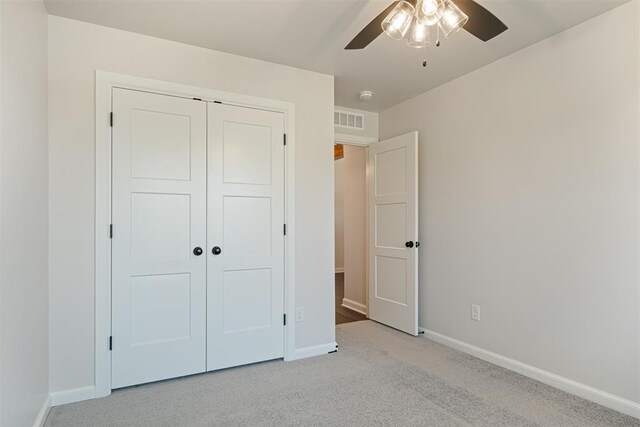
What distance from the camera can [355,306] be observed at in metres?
4.71

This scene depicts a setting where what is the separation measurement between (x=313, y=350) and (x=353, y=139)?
2.31 meters

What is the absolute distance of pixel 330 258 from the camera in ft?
10.6

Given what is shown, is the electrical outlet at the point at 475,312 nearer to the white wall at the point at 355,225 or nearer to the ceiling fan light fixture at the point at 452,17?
the white wall at the point at 355,225

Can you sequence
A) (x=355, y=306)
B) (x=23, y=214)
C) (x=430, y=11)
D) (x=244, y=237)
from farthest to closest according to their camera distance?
(x=355, y=306)
(x=244, y=237)
(x=23, y=214)
(x=430, y=11)

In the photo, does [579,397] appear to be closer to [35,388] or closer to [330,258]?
[330,258]

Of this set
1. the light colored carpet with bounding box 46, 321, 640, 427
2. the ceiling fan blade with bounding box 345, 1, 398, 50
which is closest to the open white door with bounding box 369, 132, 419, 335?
the light colored carpet with bounding box 46, 321, 640, 427

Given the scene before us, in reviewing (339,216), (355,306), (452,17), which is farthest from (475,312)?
(339,216)

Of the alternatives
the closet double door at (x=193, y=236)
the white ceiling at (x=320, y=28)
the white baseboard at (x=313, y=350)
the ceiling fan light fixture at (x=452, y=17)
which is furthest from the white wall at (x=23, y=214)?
the ceiling fan light fixture at (x=452, y=17)

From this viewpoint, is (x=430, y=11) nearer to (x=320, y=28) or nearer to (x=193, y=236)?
(x=320, y=28)

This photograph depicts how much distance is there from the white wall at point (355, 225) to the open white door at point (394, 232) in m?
0.37

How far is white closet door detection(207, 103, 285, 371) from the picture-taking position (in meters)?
2.75

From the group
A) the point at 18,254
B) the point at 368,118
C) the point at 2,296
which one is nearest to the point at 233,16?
the point at 18,254

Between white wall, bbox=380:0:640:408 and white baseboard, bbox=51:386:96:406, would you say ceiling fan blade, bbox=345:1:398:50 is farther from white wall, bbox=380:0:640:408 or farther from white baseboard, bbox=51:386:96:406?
white baseboard, bbox=51:386:96:406

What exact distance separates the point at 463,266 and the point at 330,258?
1200mm
